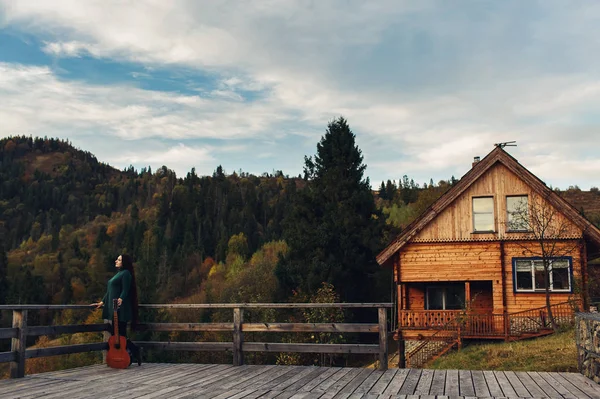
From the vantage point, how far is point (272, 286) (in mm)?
48688

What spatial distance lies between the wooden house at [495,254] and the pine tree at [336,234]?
13.9 meters

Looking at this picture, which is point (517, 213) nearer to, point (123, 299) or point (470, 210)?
point (470, 210)

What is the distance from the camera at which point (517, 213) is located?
2612 cm

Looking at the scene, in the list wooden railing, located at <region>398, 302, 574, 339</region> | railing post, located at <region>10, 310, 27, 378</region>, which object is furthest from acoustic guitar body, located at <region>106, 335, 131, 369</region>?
wooden railing, located at <region>398, 302, 574, 339</region>

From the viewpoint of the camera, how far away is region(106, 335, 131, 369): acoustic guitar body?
10.5 meters

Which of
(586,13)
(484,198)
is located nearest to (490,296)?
(484,198)

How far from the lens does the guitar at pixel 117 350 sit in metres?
10.5

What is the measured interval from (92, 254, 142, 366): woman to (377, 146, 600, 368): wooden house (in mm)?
17553

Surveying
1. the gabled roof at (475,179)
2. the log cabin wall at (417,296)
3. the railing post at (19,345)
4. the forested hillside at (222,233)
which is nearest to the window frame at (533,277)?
the gabled roof at (475,179)

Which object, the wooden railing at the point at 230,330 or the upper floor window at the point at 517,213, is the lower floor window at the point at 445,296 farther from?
the wooden railing at the point at 230,330

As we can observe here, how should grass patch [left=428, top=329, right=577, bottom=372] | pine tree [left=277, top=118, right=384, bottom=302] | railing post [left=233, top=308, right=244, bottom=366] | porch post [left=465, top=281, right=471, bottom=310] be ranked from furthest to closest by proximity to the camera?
1. pine tree [left=277, top=118, right=384, bottom=302]
2. porch post [left=465, top=281, right=471, bottom=310]
3. grass patch [left=428, top=329, right=577, bottom=372]
4. railing post [left=233, top=308, right=244, bottom=366]

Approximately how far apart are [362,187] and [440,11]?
2897 cm

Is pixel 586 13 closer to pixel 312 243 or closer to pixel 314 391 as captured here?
pixel 314 391

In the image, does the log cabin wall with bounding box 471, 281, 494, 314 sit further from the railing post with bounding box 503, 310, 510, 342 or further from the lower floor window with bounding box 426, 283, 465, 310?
the railing post with bounding box 503, 310, 510, 342
